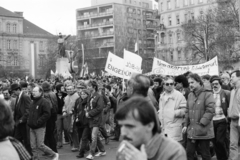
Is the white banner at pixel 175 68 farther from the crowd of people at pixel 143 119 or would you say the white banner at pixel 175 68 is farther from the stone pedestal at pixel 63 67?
the stone pedestal at pixel 63 67

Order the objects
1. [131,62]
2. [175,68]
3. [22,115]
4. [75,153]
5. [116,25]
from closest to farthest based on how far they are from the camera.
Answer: [22,115]
[75,153]
[131,62]
[175,68]
[116,25]

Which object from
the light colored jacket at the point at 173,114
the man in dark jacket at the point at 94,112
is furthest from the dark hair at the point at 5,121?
the man in dark jacket at the point at 94,112

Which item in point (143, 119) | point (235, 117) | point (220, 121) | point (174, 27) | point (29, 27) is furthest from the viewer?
point (29, 27)

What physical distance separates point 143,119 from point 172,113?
513cm

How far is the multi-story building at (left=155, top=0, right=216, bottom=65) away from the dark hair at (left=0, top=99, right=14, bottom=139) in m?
78.9

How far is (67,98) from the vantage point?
11.7 meters

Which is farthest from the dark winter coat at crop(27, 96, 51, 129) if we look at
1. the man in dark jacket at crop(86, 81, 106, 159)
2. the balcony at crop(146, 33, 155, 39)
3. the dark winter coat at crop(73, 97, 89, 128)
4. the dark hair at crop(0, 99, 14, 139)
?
the balcony at crop(146, 33, 155, 39)

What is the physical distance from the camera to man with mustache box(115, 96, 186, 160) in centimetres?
253

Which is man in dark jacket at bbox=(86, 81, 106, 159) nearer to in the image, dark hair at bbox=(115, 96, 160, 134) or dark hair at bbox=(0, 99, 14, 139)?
dark hair at bbox=(0, 99, 14, 139)

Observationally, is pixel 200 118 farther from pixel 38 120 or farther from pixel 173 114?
pixel 38 120

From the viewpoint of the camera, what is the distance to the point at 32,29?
102 m

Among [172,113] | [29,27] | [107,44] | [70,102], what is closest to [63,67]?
[70,102]

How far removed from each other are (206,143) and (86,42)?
235 ft

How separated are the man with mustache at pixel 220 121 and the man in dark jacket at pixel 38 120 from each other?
355 cm
